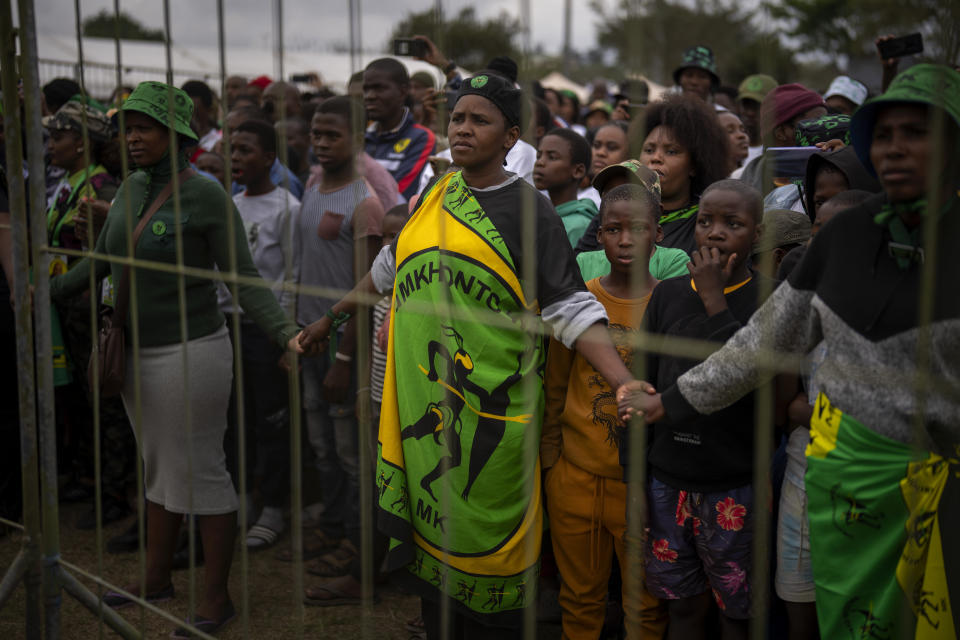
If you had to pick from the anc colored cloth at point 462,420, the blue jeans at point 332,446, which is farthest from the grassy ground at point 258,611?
the anc colored cloth at point 462,420

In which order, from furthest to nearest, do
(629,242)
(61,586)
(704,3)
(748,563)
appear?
(61,586)
(629,242)
(748,563)
(704,3)

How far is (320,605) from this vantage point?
10.1 ft

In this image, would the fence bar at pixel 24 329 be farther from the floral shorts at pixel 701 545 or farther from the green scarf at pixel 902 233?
the green scarf at pixel 902 233

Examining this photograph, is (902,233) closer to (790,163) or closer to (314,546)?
(790,163)

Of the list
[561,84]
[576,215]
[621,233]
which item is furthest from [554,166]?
[561,84]

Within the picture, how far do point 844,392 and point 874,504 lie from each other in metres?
0.20

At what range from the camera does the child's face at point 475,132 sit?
6.80ft

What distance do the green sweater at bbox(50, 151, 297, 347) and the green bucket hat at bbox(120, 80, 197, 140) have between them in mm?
160

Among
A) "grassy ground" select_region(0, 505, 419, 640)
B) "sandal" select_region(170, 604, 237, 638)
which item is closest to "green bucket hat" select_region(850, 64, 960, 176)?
"grassy ground" select_region(0, 505, 419, 640)

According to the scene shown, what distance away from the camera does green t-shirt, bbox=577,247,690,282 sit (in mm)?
2367

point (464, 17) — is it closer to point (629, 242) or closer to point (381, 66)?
point (629, 242)

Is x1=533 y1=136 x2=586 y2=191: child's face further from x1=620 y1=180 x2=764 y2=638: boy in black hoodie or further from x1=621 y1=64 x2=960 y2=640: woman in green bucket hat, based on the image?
x1=621 y1=64 x2=960 y2=640: woman in green bucket hat

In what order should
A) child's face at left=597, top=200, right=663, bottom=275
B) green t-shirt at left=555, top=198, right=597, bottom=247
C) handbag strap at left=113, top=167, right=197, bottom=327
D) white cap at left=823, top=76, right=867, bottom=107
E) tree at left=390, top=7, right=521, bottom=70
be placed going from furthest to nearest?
1. white cap at left=823, top=76, right=867, bottom=107
2. green t-shirt at left=555, top=198, right=597, bottom=247
3. handbag strap at left=113, top=167, right=197, bottom=327
4. child's face at left=597, top=200, right=663, bottom=275
5. tree at left=390, top=7, right=521, bottom=70

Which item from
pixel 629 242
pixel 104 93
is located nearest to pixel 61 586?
pixel 629 242
